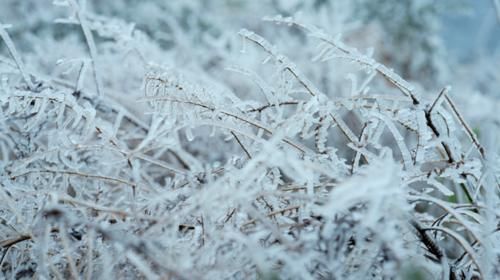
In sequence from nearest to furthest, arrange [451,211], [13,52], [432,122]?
[451,211] < [432,122] < [13,52]

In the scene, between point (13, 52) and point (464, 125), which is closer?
point (464, 125)

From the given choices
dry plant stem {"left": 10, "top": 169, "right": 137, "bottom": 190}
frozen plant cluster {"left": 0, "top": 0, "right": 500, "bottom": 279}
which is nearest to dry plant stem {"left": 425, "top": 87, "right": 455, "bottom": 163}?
frozen plant cluster {"left": 0, "top": 0, "right": 500, "bottom": 279}

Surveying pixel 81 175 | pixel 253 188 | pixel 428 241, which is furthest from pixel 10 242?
pixel 428 241

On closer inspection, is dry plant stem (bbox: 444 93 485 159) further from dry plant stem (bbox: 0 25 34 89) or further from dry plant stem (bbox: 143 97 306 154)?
dry plant stem (bbox: 0 25 34 89)

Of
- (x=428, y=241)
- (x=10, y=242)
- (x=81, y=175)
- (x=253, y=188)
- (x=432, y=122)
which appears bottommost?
(x=10, y=242)

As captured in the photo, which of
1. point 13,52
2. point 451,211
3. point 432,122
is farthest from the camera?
point 13,52

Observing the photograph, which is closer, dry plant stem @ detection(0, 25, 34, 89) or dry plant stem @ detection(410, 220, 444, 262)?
dry plant stem @ detection(410, 220, 444, 262)

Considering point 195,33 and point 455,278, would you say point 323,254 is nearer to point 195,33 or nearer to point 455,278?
point 455,278

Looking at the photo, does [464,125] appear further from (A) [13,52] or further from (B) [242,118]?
(A) [13,52]

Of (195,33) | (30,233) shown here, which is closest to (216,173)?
(30,233)

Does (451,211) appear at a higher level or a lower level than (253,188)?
higher

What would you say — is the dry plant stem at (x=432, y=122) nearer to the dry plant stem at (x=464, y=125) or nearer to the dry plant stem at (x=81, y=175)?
the dry plant stem at (x=464, y=125)
